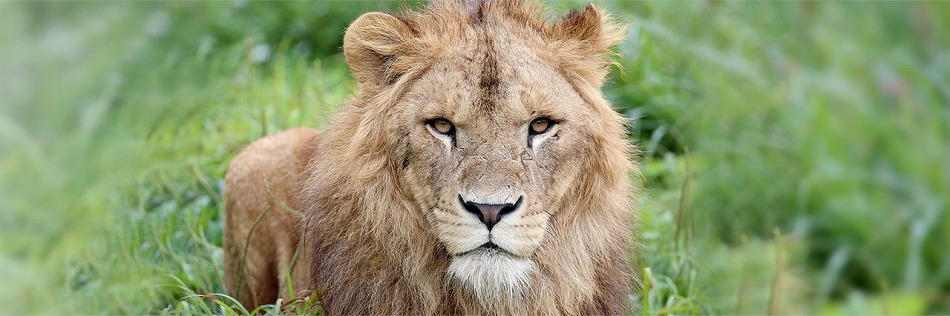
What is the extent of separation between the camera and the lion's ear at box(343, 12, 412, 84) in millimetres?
3115

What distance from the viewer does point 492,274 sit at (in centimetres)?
286

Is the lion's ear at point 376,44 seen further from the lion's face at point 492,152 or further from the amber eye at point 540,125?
the amber eye at point 540,125

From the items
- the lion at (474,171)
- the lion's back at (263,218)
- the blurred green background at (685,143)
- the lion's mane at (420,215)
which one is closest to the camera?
the lion at (474,171)

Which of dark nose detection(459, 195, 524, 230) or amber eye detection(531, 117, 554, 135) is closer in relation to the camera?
dark nose detection(459, 195, 524, 230)

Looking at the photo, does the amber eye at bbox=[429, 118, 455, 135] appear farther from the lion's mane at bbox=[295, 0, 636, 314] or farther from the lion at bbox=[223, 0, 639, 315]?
the lion's mane at bbox=[295, 0, 636, 314]

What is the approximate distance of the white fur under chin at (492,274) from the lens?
2.84 m

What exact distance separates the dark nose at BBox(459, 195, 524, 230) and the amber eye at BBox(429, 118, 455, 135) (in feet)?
0.72

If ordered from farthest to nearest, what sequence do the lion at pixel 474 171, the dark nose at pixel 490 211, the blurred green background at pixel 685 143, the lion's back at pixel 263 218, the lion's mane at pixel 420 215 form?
1. the blurred green background at pixel 685 143
2. the lion's back at pixel 263 218
3. the lion's mane at pixel 420 215
4. the lion at pixel 474 171
5. the dark nose at pixel 490 211

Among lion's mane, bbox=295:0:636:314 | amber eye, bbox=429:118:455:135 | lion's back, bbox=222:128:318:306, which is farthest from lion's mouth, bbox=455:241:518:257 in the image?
lion's back, bbox=222:128:318:306

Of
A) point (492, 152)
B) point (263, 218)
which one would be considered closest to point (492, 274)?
point (492, 152)

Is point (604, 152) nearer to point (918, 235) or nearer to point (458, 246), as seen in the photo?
point (458, 246)

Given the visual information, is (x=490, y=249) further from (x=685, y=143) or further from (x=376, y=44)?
(x=685, y=143)

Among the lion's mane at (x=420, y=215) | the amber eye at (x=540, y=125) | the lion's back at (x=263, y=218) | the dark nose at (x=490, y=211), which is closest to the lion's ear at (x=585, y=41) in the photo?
the lion's mane at (x=420, y=215)

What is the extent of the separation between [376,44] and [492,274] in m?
0.68
